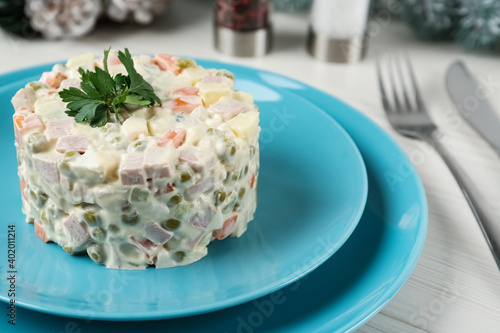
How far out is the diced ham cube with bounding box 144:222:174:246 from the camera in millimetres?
1490

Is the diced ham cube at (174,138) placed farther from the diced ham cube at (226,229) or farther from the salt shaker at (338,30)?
the salt shaker at (338,30)

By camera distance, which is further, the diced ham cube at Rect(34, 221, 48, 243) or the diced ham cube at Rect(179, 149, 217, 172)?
the diced ham cube at Rect(34, 221, 48, 243)

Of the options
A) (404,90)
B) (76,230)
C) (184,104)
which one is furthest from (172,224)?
(404,90)

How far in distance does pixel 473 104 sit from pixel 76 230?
1911 mm

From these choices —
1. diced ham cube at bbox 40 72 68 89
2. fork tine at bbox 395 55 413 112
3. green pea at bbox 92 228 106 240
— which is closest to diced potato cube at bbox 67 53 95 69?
diced ham cube at bbox 40 72 68 89

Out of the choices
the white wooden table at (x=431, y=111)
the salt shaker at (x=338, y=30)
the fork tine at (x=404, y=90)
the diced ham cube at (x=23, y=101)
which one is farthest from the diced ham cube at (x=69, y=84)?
the salt shaker at (x=338, y=30)

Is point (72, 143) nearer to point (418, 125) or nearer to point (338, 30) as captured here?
point (418, 125)

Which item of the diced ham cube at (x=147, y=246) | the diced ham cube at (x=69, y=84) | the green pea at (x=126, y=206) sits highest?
the diced ham cube at (x=69, y=84)

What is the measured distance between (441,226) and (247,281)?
0.85 m

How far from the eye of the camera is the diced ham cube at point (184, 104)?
1668 millimetres

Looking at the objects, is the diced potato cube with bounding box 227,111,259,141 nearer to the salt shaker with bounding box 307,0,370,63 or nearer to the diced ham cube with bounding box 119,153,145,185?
the diced ham cube with bounding box 119,153,145,185

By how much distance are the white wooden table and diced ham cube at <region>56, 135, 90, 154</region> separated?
90 cm

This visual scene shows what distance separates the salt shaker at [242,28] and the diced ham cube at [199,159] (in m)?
1.64

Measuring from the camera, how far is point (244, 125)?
1597 millimetres
